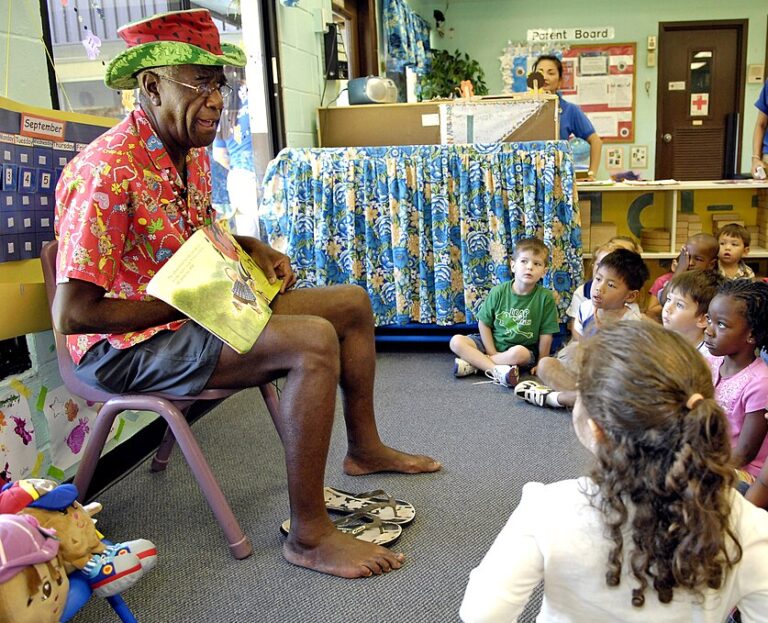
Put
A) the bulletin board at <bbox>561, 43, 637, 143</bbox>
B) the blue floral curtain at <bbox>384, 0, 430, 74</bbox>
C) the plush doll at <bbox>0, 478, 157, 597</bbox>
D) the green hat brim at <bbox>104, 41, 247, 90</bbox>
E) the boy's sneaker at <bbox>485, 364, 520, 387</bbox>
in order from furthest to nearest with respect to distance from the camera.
→ 1. the bulletin board at <bbox>561, 43, 637, 143</bbox>
2. the blue floral curtain at <bbox>384, 0, 430, 74</bbox>
3. the boy's sneaker at <bbox>485, 364, 520, 387</bbox>
4. the green hat brim at <bbox>104, 41, 247, 90</bbox>
5. the plush doll at <bbox>0, 478, 157, 597</bbox>

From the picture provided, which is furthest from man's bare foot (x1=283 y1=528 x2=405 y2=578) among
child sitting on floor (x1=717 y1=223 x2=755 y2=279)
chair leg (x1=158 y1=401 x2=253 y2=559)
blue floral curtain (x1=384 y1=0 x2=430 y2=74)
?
blue floral curtain (x1=384 y1=0 x2=430 y2=74)

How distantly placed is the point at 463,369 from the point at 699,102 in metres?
4.97

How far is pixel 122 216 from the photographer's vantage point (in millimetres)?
1492

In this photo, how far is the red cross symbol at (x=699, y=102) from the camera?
6555 mm

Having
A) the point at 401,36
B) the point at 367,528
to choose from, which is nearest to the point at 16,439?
the point at 367,528

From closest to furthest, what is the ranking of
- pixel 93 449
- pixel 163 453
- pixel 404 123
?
1. pixel 93 449
2. pixel 163 453
3. pixel 404 123

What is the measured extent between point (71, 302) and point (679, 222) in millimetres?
2861

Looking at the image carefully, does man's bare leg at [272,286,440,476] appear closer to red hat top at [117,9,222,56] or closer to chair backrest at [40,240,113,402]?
chair backrest at [40,240,113,402]

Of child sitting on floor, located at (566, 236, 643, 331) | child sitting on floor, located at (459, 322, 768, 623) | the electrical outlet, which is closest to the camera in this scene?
child sitting on floor, located at (459, 322, 768, 623)

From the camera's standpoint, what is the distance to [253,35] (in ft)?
10.8

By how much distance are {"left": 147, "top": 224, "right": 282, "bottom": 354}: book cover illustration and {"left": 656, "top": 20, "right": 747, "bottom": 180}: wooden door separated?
601 cm

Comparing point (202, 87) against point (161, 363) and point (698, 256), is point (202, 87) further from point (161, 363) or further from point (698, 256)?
point (698, 256)

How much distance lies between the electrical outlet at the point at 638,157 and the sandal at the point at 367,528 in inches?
230

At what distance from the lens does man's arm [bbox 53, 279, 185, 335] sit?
144 cm
